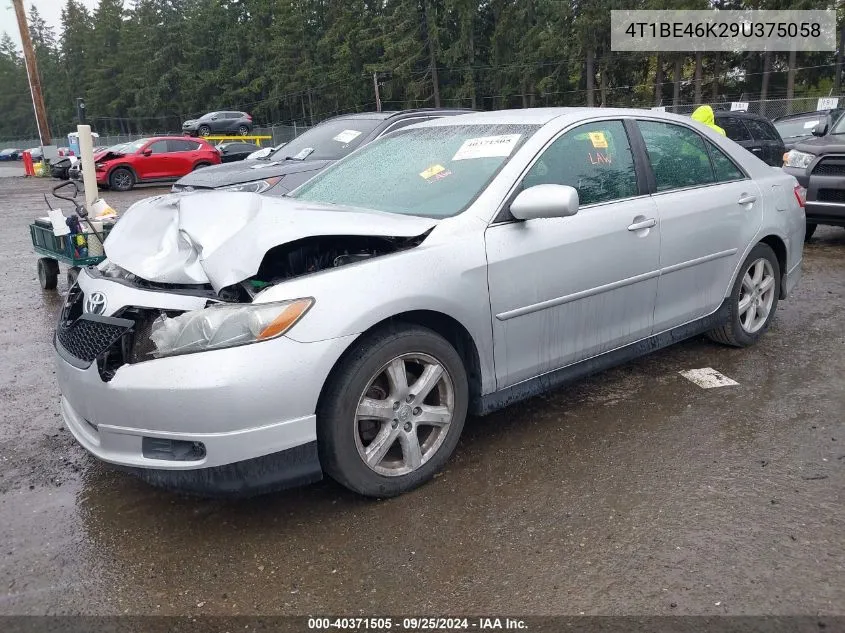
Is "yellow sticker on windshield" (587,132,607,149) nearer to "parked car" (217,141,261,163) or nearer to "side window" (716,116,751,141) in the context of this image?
"side window" (716,116,751,141)

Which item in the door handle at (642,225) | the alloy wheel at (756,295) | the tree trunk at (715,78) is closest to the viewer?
the door handle at (642,225)

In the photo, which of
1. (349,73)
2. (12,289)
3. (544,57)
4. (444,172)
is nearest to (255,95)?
(349,73)

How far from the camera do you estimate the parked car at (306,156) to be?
8.32m

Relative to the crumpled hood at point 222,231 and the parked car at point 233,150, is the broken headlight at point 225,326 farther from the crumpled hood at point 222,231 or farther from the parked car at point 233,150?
the parked car at point 233,150

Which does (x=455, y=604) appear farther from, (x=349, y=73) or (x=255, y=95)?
(x=255, y=95)

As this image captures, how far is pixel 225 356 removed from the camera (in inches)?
101

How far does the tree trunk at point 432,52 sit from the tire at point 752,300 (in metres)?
50.6

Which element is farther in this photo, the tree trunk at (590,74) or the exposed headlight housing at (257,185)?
the tree trunk at (590,74)

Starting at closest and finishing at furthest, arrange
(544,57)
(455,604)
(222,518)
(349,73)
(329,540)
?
(455,604) → (329,540) → (222,518) → (544,57) → (349,73)

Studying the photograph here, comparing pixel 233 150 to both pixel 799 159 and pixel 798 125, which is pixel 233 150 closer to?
pixel 798 125

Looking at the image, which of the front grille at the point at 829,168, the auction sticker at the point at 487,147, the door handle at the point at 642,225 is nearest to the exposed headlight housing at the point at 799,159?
the front grille at the point at 829,168

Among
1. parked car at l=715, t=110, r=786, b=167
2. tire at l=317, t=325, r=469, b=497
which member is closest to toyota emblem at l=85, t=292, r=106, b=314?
tire at l=317, t=325, r=469, b=497

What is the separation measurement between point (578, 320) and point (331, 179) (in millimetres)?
1661

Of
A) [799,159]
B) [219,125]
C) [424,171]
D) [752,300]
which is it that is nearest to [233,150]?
[219,125]
